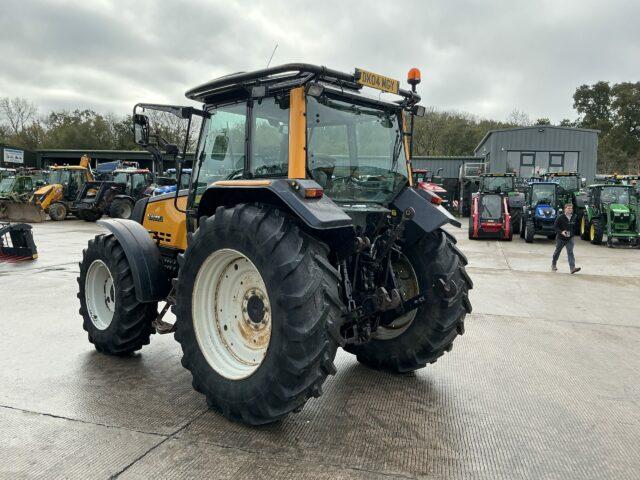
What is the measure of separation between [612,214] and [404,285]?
13.8 meters

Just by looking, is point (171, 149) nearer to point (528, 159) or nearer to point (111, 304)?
point (111, 304)

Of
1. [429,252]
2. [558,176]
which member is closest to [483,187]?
[558,176]

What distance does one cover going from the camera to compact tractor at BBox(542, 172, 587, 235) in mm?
17703

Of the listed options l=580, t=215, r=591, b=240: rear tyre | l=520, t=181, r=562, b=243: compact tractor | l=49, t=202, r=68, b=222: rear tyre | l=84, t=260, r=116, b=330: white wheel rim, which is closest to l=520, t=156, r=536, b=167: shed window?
l=520, t=181, r=562, b=243: compact tractor

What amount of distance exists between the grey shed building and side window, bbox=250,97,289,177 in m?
28.0

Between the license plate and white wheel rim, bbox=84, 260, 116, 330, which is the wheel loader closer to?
white wheel rim, bbox=84, 260, 116, 330

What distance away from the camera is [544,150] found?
29.4 m

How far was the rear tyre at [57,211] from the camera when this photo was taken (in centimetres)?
2112

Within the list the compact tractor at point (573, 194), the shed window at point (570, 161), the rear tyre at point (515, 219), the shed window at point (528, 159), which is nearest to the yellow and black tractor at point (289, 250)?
the rear tyre at point (515, 219)

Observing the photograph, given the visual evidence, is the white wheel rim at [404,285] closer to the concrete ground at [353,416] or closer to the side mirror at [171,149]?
the concrete ground at [353,416]

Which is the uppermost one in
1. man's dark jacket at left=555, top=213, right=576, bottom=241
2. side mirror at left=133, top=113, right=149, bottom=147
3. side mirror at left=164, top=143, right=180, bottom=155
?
→ side mirror at left=133, top=113, right=149, bottom=147

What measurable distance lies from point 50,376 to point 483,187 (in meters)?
18.5

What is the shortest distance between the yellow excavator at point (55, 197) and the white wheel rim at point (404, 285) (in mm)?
19078

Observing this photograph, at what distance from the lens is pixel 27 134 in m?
55.2
